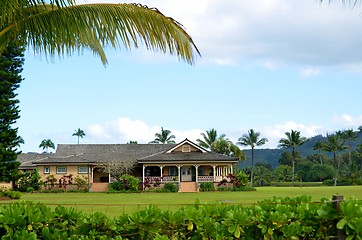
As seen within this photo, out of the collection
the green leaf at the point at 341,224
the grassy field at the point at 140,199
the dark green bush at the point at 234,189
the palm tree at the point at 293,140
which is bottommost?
the grassy field at the point at 140,199

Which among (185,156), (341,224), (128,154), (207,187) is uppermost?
(128,154)

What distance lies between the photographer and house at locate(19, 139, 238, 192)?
1800 inches

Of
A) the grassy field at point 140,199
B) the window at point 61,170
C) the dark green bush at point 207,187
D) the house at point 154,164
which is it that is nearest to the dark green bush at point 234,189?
the dark green bush at point 207,187

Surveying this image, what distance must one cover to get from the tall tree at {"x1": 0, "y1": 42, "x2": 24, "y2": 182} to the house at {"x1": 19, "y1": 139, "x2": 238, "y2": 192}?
36.0ft

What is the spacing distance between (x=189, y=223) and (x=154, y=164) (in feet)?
137

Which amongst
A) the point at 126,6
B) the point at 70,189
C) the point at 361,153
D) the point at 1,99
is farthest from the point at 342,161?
the point at 126,6

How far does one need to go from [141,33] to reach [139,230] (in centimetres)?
275

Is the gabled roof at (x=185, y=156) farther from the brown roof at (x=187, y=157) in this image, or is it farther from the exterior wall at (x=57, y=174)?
the exterior wall at (x=57, y=174)

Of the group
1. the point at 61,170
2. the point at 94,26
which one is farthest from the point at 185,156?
the point at 94,26

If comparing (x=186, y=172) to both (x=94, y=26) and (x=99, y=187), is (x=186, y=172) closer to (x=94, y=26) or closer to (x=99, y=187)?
(x=99, y=187)

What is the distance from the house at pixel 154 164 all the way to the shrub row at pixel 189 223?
3886 centimetres

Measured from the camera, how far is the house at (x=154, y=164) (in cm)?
4572

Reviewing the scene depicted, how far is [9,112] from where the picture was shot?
36188 millimetres

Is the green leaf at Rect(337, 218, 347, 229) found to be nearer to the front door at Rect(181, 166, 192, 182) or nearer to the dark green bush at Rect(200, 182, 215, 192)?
the dark green bush at Rect(200, 182, 215, 192)
